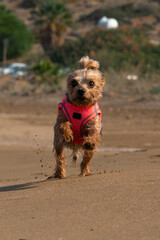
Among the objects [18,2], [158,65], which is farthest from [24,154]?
[18,2]

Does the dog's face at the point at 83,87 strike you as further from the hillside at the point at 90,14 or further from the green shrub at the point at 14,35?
the hillside at the point at 90,14

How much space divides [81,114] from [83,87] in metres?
0.42

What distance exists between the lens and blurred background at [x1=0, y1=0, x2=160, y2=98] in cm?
2888

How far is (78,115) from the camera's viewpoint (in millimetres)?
7402

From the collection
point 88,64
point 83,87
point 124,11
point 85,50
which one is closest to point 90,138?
point 83,87

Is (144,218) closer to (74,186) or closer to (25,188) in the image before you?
(74,186)

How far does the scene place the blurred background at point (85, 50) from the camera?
28.9 meters

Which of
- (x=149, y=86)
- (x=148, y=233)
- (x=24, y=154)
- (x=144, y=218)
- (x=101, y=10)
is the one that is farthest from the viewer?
(x=101, y=10)

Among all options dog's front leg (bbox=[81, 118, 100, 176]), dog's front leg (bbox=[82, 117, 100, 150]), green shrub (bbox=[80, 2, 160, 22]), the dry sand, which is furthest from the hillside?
dog's front leg (bbox=[82, 117, 100, 150])

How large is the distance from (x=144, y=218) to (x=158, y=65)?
3298cm

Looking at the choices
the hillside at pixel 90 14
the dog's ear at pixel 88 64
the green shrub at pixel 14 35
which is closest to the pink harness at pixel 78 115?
the dog's ear at pixel 88 64

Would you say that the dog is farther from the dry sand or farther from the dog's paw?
the dry sand

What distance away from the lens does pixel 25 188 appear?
6.98 m

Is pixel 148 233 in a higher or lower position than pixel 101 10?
lower
